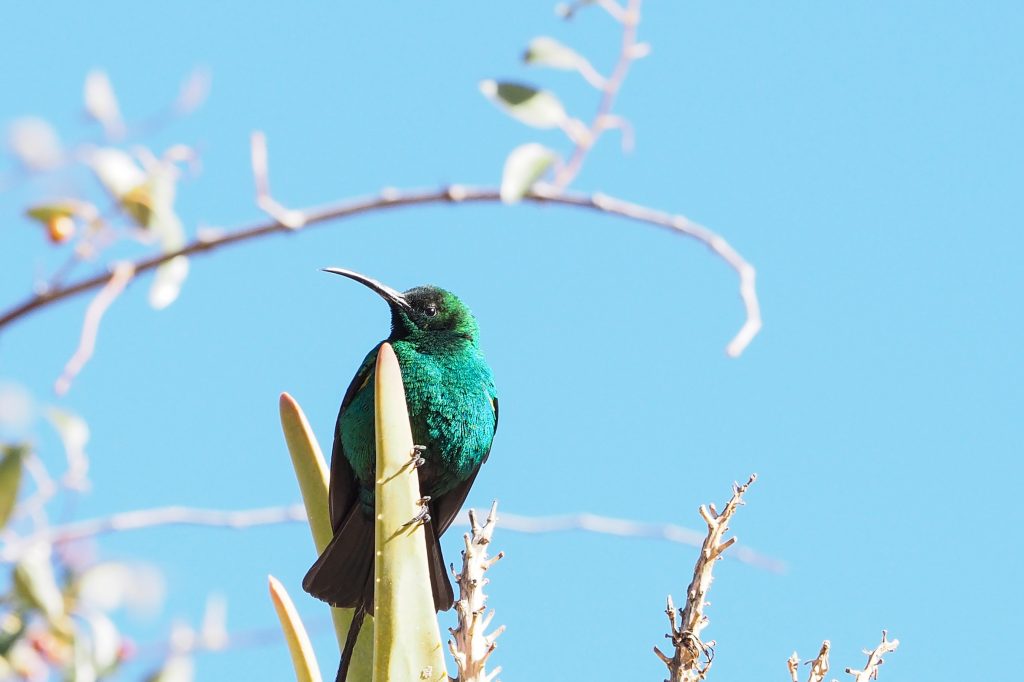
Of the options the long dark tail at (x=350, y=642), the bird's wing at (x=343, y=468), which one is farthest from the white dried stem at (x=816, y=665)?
the bird's wing at (x=343, y=468)

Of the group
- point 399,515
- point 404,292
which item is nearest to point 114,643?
point 399,515

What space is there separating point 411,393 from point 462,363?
0.94 feet

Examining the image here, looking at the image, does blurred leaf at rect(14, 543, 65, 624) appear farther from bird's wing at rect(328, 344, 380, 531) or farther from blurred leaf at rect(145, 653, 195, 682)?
bird's wing at rect(328, 344, 380, 531)

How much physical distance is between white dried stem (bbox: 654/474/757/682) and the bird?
1.49 metres

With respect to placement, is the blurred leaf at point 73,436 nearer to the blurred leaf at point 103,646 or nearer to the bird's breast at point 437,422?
the blurred leaf at point 103,646

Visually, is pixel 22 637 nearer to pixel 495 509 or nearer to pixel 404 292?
pixel 495 509

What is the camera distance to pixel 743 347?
165cm

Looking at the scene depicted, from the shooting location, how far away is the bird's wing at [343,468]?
374 centimetres

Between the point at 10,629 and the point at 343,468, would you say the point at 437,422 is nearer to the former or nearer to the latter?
the point at 343,468

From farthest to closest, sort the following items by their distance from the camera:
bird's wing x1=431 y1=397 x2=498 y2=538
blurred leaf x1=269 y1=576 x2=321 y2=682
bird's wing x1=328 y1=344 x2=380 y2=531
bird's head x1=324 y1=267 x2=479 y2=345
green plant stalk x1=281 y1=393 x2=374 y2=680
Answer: bird's head x1=324 y1=267 x2=479 y2=345 < bird's wing x1=431 y1=397 x2=498 y2=538 < bird's wing x1=328 y1=344 x2=380 y2=531 < green plant stalk x1=281 y1=393 x2=374 y2=680 < blurred leaf x1=269 y1=576 x2=321 y2=682

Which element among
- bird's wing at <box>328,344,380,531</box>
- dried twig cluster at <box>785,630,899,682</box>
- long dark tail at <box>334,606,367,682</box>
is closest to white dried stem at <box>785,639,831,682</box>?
dried twig cluster at <box>785,630,899,682</box>

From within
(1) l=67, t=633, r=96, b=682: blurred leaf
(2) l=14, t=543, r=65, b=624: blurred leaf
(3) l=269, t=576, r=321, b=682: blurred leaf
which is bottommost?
(1) l=67, t=633, r=96, b=682: blurred leaf

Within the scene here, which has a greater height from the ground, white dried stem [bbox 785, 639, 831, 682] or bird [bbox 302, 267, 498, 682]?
bird [bbox 302, 267, 498, 682]

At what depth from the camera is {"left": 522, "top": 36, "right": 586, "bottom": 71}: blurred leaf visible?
1.87 meters
